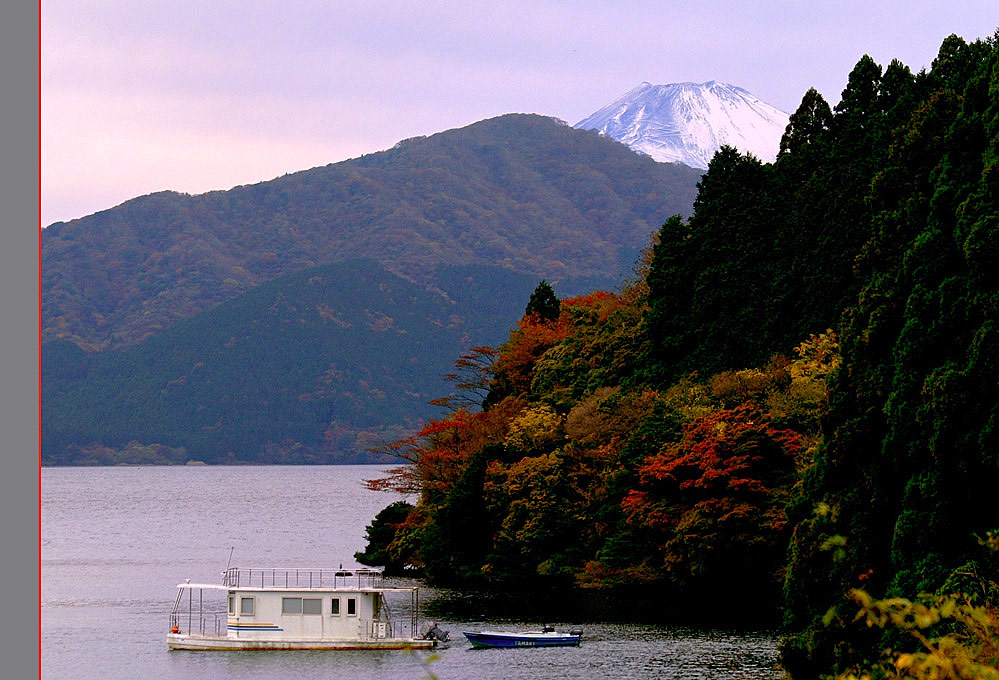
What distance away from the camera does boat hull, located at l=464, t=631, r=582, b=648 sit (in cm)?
4244

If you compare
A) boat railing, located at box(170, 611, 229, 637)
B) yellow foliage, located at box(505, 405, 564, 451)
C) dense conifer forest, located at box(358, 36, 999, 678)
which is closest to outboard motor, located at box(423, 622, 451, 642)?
boat railing, located at box(170, 611, 229, 637)

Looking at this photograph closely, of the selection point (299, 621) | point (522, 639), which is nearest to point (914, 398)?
point (522, 639)

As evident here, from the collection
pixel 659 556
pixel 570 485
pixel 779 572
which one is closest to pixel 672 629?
pixel 779 572

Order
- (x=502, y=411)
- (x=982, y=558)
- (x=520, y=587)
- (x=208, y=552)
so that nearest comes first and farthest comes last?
(x=982, y=558), (x=520, y=587), (x=502, y=411), (x=208, y=552)

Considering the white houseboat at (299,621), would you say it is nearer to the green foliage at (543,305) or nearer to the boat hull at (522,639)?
the boat hull at (522,639)

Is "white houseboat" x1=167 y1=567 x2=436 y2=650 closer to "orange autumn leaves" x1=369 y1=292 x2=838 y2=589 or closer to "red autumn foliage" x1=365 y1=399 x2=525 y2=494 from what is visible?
"orange autumn leaves" x1=369 y1=292 x2=838 y2=589

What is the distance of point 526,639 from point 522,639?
0.66 ft

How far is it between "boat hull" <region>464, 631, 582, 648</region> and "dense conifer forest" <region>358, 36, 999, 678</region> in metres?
7.45

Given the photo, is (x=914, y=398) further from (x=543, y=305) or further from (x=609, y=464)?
(x=543, y=305)

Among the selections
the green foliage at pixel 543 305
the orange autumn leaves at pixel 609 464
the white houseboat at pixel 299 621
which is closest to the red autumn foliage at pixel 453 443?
the orange autumn leaves at pixel 609 464

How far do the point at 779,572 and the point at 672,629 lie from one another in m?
4.97

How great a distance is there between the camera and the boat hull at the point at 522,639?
42.4 meters

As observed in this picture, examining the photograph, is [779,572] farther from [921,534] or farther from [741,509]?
[921,534]

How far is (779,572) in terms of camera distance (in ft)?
156
